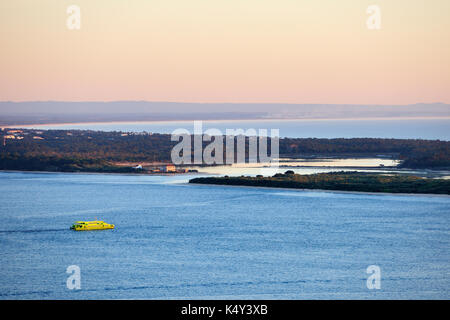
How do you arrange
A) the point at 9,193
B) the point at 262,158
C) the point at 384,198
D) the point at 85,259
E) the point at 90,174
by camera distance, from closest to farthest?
the point at 85,259
the point at 384,198
the point at 9,193
the point at 90,174
the point at 262,158

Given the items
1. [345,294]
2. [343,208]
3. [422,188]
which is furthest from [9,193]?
[345,294]

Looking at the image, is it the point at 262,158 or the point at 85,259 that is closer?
the point at 85,259

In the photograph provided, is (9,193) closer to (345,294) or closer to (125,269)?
(125,269)

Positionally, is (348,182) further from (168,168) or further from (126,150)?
(126,150)

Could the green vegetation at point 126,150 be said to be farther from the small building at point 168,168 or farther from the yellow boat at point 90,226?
the yellow boat at point 90,226

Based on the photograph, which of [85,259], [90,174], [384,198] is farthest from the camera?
[90,174]

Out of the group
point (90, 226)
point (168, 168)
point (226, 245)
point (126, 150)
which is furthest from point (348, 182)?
point (126, 150)

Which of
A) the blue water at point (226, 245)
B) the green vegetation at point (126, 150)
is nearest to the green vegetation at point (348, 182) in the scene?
the blue water at point (226, 245)
